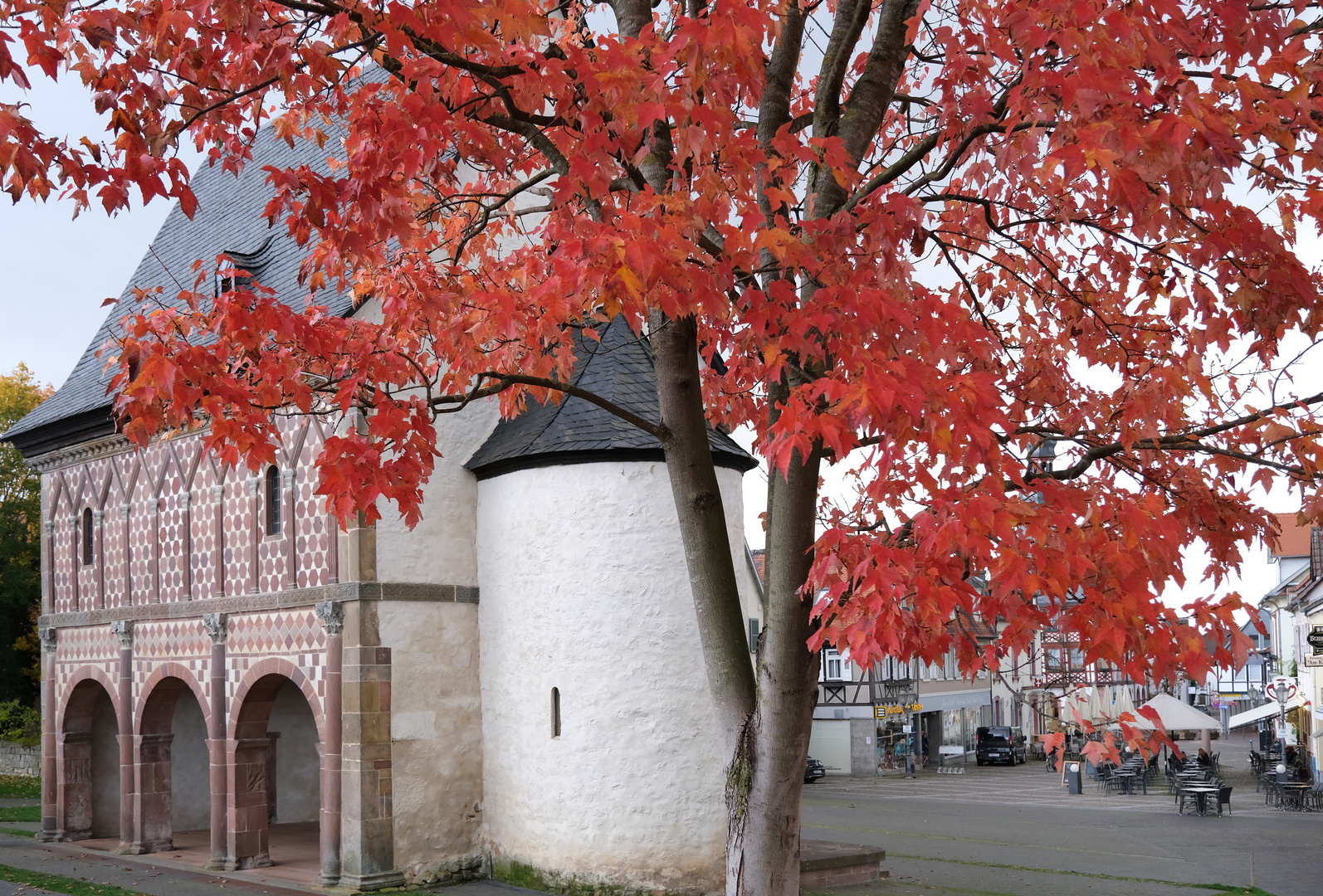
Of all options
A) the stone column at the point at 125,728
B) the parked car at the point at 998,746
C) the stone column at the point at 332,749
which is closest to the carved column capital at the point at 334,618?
the stone column at the point at 332,749

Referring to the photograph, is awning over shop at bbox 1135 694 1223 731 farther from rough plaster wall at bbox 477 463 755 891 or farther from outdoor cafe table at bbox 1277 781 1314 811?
rough plaster wall at bbox 477 463 755 891

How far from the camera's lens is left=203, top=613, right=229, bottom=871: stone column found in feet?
61.3

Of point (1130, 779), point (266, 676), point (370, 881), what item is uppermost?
point (266, 676)

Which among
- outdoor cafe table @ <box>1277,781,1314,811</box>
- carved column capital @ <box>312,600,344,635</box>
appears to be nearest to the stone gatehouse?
carved column capital @ <box>312,600,344,635</box>

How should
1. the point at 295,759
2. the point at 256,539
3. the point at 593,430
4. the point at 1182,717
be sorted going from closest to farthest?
the point at 593,430 → the point at 256,539 → the point at 295,759 → the point at 1182,717

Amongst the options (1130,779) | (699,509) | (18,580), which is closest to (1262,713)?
(1130,779)

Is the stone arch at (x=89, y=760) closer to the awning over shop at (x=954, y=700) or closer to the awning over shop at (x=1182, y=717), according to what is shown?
the awning over shop at (x=1182, y=717)

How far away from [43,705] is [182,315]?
1943cm

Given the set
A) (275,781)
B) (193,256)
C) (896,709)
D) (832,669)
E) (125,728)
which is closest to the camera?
(125,728)

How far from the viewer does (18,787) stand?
32188 millimetres

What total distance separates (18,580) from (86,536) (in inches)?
589

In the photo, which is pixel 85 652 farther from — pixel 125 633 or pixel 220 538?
pixel 220 538

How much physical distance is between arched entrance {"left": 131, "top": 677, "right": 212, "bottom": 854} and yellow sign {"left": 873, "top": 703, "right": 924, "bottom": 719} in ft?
87.0

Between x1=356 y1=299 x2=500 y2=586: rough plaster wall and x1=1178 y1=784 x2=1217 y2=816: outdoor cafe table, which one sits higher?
x1=356 y1=299 x2=500 y2=586: rough plaster wall
